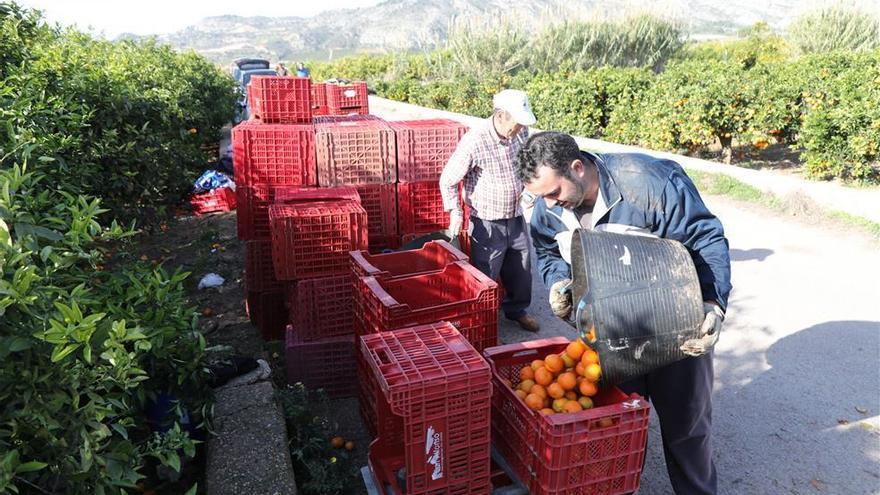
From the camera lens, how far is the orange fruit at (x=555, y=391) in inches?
118

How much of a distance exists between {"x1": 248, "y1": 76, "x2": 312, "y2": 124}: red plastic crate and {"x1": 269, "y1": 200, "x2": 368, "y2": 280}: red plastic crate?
1.58 meters

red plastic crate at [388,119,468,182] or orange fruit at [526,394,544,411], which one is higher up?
red plastic crate at [388,119,468,182]

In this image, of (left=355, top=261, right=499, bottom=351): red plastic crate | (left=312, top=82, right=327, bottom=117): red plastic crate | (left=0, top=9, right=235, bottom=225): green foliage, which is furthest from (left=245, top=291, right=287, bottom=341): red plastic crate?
(left=312, top=82, right=327, bottom=117): red plastic crate

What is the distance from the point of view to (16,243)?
1.94 m

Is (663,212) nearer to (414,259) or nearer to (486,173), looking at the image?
(414,259)

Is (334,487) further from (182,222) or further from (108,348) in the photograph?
(182,222)

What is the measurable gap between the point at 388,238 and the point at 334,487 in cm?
244

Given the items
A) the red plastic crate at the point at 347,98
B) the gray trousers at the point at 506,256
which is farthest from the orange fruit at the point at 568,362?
the red plastic crate at the point at 347,98

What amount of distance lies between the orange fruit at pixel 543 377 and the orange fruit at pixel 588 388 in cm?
15

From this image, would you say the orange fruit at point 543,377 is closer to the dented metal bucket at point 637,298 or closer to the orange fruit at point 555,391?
the orange fruit at point 555,391

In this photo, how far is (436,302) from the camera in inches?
166

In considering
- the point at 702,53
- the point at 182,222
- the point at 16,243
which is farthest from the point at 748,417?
the point at 702,53

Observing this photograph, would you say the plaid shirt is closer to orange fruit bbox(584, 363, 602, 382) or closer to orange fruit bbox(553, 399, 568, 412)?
orange fruit bbox(584, 363, 602, 382)

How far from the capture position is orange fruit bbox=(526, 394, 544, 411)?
114 inches
